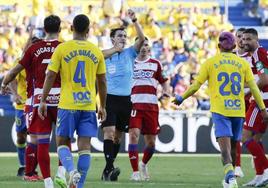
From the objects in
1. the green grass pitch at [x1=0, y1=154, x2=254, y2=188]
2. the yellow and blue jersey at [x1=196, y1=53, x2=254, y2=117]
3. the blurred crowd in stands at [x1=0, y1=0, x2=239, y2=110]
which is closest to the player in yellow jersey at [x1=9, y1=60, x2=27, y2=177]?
the green grass pitch at [x1=0, y1=154, x2=254, y2=188]

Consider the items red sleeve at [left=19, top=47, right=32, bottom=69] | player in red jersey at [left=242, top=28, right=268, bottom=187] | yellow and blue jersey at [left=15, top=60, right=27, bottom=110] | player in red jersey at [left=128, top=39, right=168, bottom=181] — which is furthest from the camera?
player in red jersey at [left=128, top=39, right=168, bottom=181]

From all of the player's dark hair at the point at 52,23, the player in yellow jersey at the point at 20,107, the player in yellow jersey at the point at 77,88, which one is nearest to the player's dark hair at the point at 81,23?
the player in yellow jersey at the point at 77,88

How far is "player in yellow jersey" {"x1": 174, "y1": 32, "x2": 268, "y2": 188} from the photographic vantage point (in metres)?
13.2

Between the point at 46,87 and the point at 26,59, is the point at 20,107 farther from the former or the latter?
the point at 46,87

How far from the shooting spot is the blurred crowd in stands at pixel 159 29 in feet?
91.4

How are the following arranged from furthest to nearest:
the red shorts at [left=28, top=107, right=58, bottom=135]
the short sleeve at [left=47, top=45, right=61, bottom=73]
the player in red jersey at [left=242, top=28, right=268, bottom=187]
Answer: the player in red jersey at [left=242, top=28, right=268, bottom=187]
the red shorts at [left=28, top=107, right=58, bottom=135]
the short sleeve at [left=47, top=45, right=61, bottom=73]

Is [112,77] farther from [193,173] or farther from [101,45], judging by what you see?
[101,45]

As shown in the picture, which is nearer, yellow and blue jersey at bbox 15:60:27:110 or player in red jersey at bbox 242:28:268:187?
player in red jersey at bbox 242:28:268:187

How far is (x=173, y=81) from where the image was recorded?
90.8 feet

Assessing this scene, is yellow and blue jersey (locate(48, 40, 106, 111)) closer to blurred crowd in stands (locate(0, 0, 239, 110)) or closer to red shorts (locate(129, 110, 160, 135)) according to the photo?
red shorts (locate(129, 110, 160, 135))

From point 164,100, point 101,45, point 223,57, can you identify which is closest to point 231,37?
point 223,57

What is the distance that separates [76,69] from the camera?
1202 centimetres

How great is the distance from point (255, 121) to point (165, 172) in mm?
3079

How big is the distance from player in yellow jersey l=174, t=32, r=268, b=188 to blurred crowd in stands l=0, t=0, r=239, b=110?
43.7 ft
